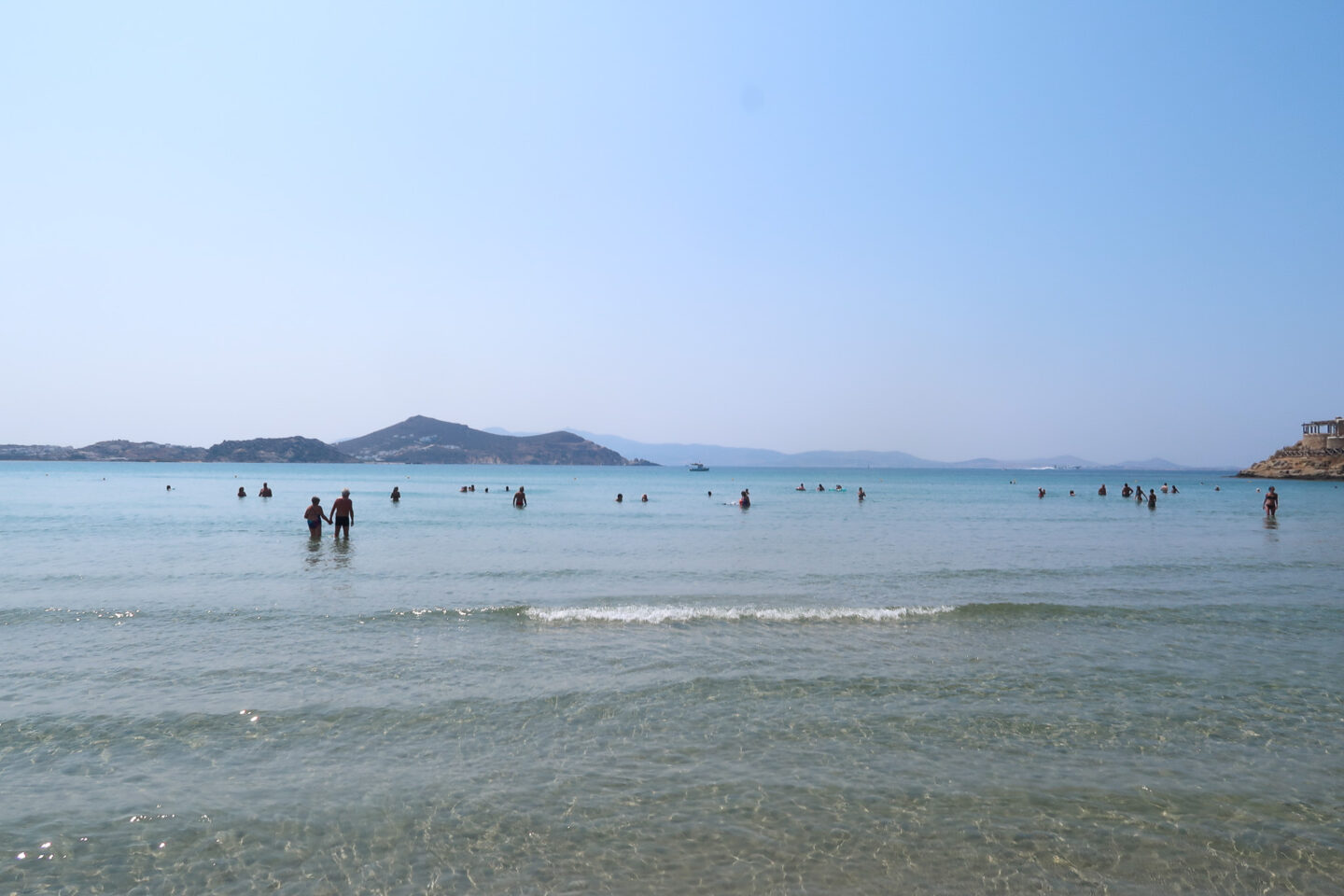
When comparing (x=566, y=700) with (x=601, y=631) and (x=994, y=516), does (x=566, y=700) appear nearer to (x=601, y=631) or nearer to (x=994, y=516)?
(x=601, y=631)

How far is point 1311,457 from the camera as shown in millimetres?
119000

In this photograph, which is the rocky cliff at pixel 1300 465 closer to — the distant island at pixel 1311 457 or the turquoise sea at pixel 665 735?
the distant island at pixel 1311 457

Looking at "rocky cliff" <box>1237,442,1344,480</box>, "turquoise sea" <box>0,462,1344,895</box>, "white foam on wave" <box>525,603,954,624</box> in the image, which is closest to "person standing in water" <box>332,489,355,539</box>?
"turquoise sea" <box>0,462,1344,895</box>

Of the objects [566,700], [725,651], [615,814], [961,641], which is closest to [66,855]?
[615,814]

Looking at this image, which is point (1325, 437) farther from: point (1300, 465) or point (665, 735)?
point (665, 735)

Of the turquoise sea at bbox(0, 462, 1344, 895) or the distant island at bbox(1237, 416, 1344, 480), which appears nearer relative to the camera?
the turquoise sea at bbox(0, 462, 1344, 895)

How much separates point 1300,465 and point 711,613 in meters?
145

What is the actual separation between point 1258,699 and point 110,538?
113ft

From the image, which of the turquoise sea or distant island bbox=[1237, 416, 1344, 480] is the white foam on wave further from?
distant island bbox=[1237, 416, 1344, 480]

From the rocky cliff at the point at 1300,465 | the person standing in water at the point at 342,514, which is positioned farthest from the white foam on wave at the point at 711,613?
the rocky cliff at the point at 1300,465

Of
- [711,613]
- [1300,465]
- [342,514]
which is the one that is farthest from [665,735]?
[1300,465]

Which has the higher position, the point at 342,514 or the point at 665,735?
the point at 342,514

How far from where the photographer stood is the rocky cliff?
112 meters

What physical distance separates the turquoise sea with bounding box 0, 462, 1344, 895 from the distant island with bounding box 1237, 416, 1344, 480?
125 m
